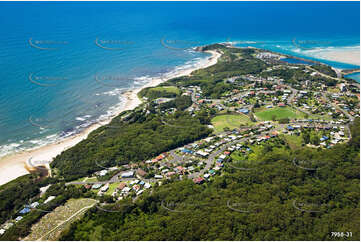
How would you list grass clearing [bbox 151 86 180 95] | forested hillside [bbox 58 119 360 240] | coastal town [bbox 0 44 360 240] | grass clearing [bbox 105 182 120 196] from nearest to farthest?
forested hillside [bbox 58 119 360 240] < grass clearing [bbox 105 182 120 196] < coastal town [bbox 0 44 360 240] < grass clearing [bbox 151 86 180 95]

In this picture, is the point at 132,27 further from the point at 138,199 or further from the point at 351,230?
the point at 351,230

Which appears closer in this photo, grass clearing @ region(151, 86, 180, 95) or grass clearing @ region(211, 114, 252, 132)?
grass clearing @ region(211, 114, 252, 132)

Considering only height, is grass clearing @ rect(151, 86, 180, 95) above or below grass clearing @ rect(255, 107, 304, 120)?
above

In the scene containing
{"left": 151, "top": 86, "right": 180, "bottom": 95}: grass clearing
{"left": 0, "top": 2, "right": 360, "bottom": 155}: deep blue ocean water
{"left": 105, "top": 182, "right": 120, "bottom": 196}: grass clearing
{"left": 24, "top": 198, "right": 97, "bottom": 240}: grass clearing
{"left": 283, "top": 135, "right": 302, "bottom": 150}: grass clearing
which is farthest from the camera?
{"left": 151, "top": 86, "right": 180, "bottom": 95}: grass clearing

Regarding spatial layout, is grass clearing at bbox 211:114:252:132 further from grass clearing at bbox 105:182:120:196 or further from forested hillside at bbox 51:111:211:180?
grass clearing at bbox 105:182:120:196

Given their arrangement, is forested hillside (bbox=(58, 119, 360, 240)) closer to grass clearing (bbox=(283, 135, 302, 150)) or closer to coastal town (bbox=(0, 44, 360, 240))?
coastal town (bbox=(0, 44, 360, 240))

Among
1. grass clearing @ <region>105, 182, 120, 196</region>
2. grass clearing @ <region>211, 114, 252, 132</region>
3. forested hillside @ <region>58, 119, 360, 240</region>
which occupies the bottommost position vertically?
grass clearing @ <region>105, 182, 120, 196</region>

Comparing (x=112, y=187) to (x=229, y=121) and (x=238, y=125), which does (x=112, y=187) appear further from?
(x=229, y=121)

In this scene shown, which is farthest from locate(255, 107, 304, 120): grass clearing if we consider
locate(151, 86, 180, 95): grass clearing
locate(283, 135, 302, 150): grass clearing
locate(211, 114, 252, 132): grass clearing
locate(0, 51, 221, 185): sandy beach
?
locate(0, 51, 221, 185): sandy beach
